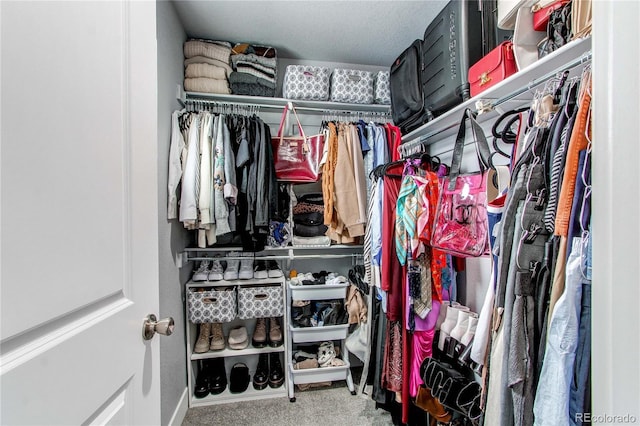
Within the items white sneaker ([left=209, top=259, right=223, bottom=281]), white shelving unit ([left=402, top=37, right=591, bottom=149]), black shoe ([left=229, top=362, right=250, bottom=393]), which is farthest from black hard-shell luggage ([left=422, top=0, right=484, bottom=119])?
black shoe ([left=229, top=362, right=250, bottom=393])

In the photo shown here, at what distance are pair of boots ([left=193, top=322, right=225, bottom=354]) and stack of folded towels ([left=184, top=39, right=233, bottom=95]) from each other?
1.65 metres

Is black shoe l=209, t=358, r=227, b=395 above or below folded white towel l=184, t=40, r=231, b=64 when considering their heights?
below

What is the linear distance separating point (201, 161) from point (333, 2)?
1.23m

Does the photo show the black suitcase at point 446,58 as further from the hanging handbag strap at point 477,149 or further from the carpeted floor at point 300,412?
the carpeted floor at point 300,412

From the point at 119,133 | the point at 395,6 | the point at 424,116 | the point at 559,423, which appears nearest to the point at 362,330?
the point at 559,423

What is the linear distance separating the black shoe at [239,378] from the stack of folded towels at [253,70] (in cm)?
203

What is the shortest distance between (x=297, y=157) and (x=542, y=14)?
1374 millimetres

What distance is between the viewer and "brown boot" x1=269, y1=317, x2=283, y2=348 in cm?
193

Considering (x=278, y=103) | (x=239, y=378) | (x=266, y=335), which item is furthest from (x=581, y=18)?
(x=239, y=378)

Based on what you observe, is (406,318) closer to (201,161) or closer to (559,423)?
(559,423)

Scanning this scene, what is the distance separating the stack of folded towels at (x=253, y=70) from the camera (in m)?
1.87

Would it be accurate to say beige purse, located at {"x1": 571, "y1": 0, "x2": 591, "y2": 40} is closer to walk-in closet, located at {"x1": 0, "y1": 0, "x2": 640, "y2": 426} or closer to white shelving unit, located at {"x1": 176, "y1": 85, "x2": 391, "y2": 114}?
walk-in closet, located at {"x1": 0, "y1": 0, "x2": 640, "y2": 426}

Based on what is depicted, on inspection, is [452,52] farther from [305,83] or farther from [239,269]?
[239,269]

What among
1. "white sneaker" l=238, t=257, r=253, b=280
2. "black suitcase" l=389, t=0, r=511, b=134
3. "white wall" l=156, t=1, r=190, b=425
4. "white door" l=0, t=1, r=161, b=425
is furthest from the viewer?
"white sneaker" l=238, t=257, r=253, b=280
